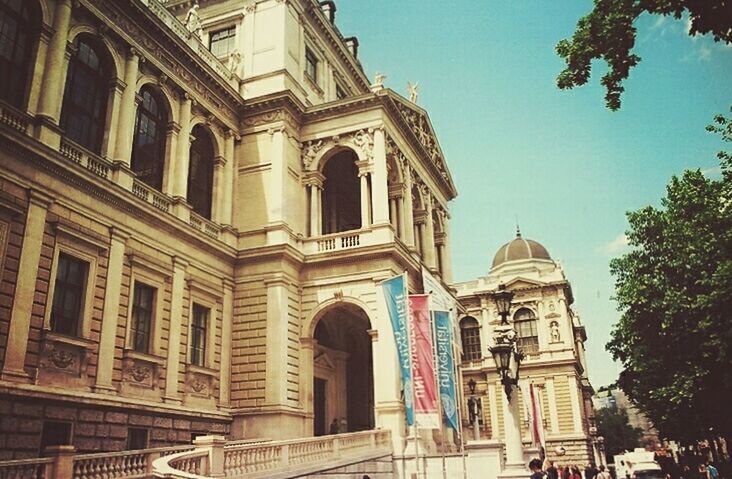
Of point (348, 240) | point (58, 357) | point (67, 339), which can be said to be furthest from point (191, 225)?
point (58, 357)

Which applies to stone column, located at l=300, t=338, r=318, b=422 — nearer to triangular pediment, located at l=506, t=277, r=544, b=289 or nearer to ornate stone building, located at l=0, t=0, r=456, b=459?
ornate stone building, located at l=0, t=0, r=456, b=459

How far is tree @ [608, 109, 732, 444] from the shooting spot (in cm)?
2309

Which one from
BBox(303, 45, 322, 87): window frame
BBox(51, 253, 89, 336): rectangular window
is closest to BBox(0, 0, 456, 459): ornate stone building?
BBox(51, 253, 89, 336): rectangular window

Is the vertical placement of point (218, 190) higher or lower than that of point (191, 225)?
higher

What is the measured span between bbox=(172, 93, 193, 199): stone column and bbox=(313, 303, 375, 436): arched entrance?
784 cm

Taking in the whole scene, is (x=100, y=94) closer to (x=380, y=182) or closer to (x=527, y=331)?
(x=380, y=182)

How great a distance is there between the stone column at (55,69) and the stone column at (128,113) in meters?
2.57

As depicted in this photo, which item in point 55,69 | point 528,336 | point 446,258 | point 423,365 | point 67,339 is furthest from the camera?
point 528,336

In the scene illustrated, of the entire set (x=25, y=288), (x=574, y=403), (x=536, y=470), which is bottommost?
(x=536, y=470)

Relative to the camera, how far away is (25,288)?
16094 mm

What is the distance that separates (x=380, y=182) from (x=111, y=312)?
12586 mm

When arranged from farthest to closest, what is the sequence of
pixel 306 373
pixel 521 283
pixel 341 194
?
→ pixel 521 283 → pixel 341 194 → pixel 306 373

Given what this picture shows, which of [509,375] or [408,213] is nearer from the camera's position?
[509,375]

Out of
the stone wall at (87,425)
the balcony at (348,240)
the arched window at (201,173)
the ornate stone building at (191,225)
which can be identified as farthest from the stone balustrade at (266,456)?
the arched window at (201,173)
